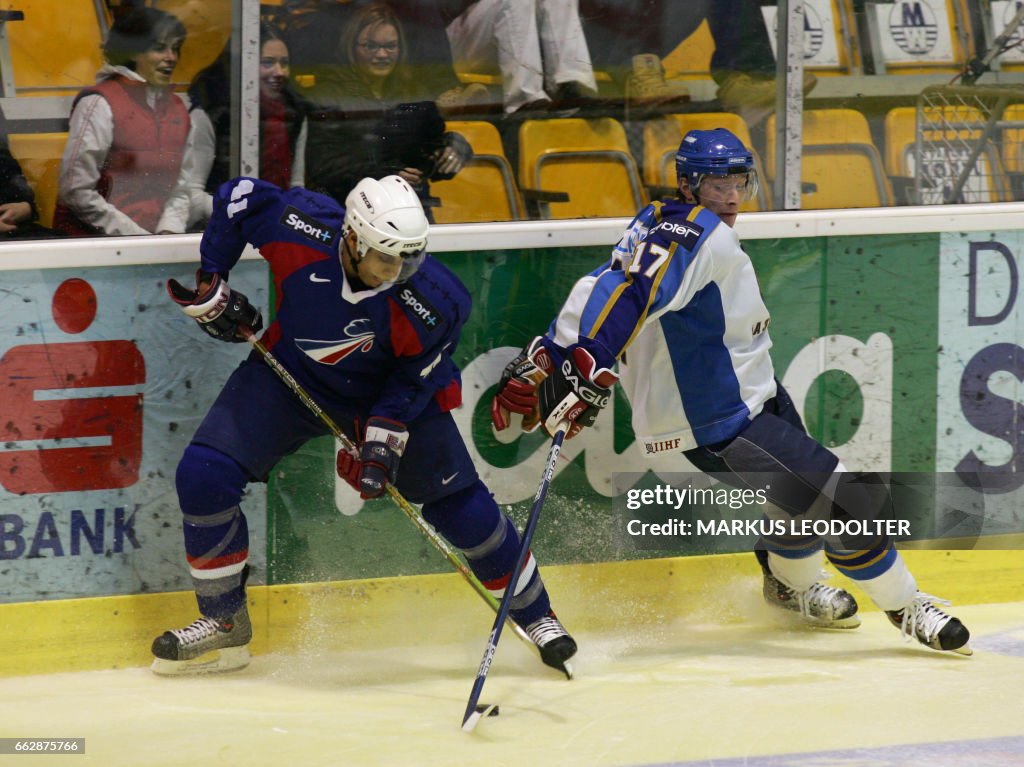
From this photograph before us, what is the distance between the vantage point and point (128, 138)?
12.4 feet

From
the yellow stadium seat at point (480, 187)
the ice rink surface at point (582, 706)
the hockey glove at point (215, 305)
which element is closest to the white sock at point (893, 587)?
the ice rink surface at point (582, 706)

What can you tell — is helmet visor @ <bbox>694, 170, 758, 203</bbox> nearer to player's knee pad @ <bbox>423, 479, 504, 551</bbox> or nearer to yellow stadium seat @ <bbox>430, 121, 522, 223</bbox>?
yellow stadium seat @ <bbox>430, 121, 522, 223</bbox>

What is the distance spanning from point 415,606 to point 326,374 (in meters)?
0.83

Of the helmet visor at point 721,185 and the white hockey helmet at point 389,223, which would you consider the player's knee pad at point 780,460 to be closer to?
the helmet visor at point 721,185

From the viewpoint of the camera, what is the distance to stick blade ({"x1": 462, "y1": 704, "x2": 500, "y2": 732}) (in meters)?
3.39

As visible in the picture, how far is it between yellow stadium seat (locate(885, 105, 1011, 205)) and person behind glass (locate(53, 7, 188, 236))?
6.92 ft

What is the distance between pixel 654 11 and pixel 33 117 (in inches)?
68.4

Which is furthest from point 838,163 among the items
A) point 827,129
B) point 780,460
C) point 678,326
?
point 780,460

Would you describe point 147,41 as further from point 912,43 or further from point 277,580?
point 912,43

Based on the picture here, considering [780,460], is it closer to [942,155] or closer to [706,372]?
[706,372]

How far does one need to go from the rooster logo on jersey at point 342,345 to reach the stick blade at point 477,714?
0.91 meters

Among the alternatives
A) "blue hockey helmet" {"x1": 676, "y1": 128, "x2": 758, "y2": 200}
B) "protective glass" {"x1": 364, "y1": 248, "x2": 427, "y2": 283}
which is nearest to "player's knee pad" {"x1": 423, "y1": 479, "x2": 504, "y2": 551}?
"protective glass" {"x1": 364, "y1": 248, "x2": 427, "y2": 283}

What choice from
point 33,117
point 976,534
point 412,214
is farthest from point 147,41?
point 976,534

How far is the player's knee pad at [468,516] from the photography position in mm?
3748
